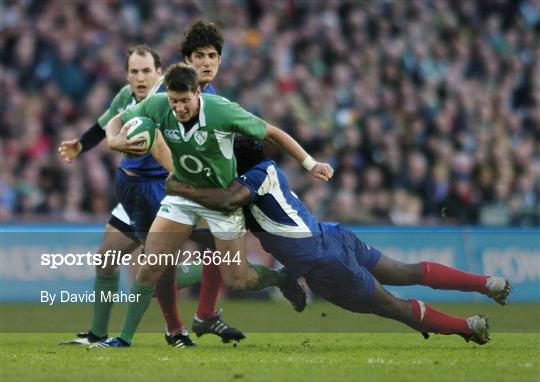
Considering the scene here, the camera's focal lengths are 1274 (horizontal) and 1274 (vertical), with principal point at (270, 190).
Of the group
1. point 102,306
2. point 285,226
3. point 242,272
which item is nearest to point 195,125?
point 285,226

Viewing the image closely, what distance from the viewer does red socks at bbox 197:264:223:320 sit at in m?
9.57

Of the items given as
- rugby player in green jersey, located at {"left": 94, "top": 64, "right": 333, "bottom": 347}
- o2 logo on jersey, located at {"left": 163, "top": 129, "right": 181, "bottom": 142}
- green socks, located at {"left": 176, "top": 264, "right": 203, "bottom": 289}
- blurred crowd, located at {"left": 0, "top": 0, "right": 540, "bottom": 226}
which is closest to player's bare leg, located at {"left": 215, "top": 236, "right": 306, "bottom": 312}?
rugby player in green jersey, located at {"left": 94, "top": 64, "right": 333, "bottom": 347}

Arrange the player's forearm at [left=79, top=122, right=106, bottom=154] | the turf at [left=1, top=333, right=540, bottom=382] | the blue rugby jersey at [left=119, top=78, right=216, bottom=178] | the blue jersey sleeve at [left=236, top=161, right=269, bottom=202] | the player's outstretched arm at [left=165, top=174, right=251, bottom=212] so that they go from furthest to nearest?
the player's forearm at [left=79, top=122, right=106, bottom=154] < the blue rugby jersey at [left=119, top=78, right=216, bottom=178] < the blue jersey sleeve at [left=236, top=161, right=269, bottom=202] < the player's outstretched arm at [left=165, top=174, right=251, bottom=212] < the turf at [left=1, top=333, right=540, bottom=382]

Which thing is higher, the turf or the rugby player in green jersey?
the rugby player in green jersey

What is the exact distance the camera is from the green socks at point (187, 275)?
9.73m

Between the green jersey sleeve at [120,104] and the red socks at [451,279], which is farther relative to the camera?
the green jersey sleeve at [120,104]

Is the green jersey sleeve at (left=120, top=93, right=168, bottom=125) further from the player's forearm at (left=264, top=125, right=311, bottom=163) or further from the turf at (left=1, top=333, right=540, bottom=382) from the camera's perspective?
the turf at (left=1, top=333, right=540, bottom=382)

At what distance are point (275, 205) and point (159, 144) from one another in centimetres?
93

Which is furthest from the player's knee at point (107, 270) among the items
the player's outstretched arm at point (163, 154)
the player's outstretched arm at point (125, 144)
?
the player's outstretched arm at point (125, 144)

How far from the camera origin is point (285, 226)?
29.7 feet

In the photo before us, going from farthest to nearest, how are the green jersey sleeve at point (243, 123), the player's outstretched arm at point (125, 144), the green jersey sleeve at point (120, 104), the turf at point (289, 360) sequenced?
the green jersey sleeve at point (120, 104)
the green jersey sleeve at point (243, 123)
the player's outstretched arm at point (125, 144)
the turf at point (289, 360)

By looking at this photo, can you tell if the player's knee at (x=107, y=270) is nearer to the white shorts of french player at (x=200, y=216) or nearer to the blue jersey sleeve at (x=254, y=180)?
the white shorts of french player at (x=200, y=216)

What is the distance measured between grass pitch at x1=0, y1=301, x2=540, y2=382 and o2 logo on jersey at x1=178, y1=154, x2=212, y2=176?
1.27m

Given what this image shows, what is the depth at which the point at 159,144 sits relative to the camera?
9047 millimetres
